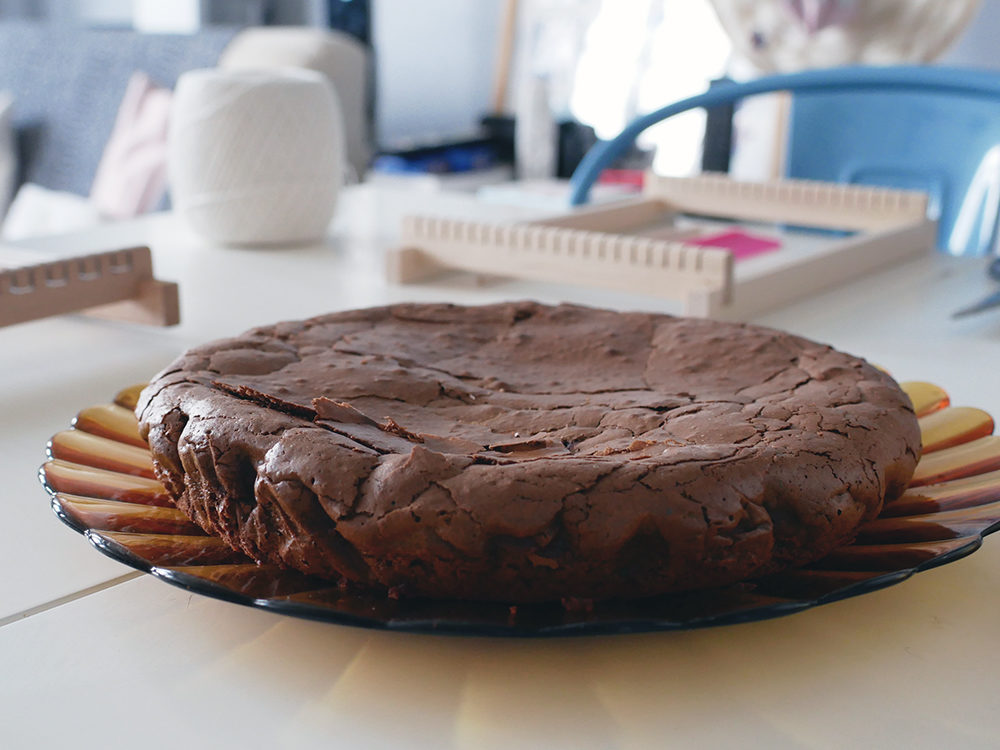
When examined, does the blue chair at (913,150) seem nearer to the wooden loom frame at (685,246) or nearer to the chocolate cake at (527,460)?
the wooden loom frame at (685,246)

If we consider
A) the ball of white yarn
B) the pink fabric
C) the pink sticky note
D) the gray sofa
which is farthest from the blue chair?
the gray sofa

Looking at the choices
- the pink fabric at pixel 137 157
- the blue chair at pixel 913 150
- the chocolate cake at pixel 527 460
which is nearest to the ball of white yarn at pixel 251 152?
the blue chair at pixel 913 150

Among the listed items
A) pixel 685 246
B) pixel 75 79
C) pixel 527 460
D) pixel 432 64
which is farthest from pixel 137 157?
pixel 527 460

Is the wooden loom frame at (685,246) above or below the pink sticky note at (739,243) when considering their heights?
above

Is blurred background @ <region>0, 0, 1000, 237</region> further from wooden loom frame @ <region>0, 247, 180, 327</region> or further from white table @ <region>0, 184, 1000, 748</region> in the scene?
white table @ <region>0, 184, 1000, 748</region>

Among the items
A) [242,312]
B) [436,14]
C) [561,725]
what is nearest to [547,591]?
[561,725]

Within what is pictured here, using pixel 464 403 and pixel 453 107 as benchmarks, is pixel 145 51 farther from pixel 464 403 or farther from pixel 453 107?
pixel 464 403

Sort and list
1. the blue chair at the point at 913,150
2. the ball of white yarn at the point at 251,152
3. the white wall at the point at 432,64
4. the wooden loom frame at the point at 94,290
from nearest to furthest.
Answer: the wooden loom frame at the point at 94,290, the ball of white yarn at the point at 251,152, the blue chair at the point at 913,150, the white wall at the point at 432,64
